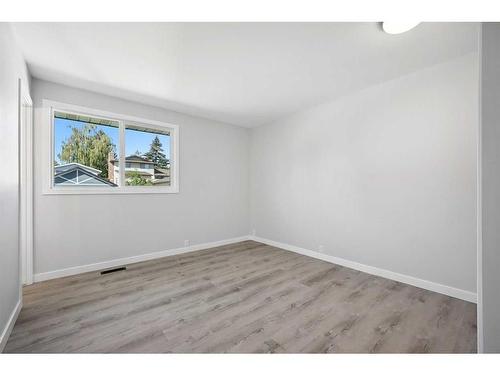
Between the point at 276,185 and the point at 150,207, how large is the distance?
233 cm

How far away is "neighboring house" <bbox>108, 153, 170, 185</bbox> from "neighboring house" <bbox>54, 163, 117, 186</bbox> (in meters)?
0.16

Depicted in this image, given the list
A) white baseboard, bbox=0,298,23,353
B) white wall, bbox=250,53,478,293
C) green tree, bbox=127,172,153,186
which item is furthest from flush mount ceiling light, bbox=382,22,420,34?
white baseboard, bbox=0,298,23,353

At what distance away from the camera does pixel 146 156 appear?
3.62 m

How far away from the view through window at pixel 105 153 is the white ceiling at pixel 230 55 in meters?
0.53

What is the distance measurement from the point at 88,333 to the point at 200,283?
1.16 meters

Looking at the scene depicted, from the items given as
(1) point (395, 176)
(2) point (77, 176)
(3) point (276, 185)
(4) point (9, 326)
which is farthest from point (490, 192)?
(2) point (77, 176)

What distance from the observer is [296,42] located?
6.56 ft

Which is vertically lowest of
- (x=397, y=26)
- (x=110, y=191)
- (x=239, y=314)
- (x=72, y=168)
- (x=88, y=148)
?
(x=239, y=314)

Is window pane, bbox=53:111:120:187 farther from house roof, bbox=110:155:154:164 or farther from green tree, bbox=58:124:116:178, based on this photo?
house roof, bbox=110:155:154:164

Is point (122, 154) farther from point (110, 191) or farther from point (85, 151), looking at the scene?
point (110, 191)

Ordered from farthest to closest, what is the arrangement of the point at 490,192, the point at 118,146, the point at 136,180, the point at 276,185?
→ the point at 276,185 < the point at 136,180 < the point at 118,146 < the point at 490,192
